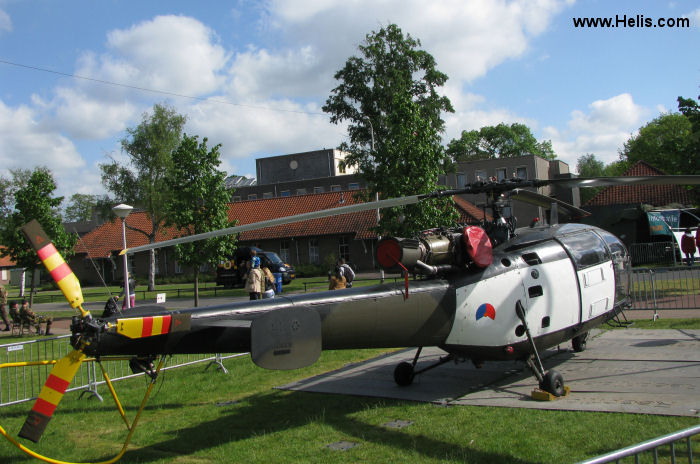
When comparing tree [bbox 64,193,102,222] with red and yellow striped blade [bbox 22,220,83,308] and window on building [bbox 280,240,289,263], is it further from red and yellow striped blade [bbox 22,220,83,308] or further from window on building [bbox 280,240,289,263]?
red and yellow striped blade [bbox 22,220,83,308]

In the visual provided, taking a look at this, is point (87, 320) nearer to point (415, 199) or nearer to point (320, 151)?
point (415, 199)

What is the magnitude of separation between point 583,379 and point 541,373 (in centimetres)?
132

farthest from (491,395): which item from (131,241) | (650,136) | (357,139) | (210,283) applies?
(650,136)

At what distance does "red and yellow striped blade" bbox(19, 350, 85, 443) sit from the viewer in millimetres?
4727

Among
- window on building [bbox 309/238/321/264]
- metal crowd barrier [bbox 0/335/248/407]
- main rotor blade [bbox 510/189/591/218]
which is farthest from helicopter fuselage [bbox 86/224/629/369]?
window on building [bbox 309/238/321/264]

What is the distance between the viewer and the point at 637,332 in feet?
38.0

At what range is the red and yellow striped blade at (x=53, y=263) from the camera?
16.0 feet

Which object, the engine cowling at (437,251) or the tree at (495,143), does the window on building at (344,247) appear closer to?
the engine cowling at (437,251)

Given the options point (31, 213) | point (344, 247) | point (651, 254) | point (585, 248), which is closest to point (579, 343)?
point (585, 248)

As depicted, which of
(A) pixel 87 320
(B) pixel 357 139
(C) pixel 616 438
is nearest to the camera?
(A) pixel 87 320

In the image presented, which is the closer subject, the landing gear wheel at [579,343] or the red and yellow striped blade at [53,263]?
the red and yellow striped blade at [53,263]

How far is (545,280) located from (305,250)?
1414 inches

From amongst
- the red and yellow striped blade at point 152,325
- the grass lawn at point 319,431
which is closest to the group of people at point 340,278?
the grass lawn at point 319,431

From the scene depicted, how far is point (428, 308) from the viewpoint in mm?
7105
